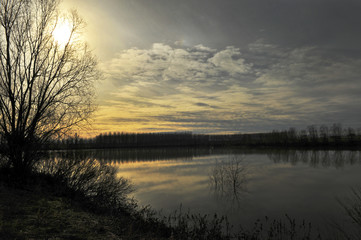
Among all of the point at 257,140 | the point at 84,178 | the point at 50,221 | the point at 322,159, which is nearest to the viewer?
the point at 50,221

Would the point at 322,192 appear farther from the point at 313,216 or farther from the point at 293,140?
the point at 293,140

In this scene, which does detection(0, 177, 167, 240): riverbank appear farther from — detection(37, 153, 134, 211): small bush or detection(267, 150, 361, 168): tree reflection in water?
detection(267, 150, 361, 168): tree reflection in water

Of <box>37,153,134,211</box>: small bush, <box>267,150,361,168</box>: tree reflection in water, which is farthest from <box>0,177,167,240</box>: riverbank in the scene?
<box>267,150,361,168</box>: tree reflection in water

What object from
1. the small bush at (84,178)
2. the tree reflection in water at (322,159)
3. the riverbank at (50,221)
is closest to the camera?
the riverbank at (50,221)

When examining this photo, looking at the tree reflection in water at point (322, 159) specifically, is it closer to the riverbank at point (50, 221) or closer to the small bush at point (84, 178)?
the small bush at point (84, 178)

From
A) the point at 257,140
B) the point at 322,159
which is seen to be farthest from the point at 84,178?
the point at 257,140

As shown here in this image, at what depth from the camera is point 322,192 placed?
51.5ft

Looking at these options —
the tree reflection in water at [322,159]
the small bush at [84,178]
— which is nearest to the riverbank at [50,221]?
the small bush at [84,178]

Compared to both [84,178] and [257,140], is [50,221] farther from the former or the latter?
[257,140]

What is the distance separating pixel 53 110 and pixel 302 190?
1812 centimetres

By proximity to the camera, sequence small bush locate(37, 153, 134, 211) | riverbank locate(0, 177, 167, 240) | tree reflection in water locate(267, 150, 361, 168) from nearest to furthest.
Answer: riverbank locate(0, 177, 167, 240) < small bush locate(37, 153, 134, 211) < tree reflection in water locate(267, 150, 361, 168)

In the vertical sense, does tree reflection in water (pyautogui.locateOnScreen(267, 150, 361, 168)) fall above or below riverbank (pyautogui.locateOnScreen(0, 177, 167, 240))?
below

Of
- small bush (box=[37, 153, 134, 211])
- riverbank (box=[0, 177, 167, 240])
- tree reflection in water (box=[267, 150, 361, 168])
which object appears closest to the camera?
riverbank (box=[0, 177, 167, 240])

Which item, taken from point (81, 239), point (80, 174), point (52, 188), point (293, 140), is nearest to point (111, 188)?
point (80, 174)
